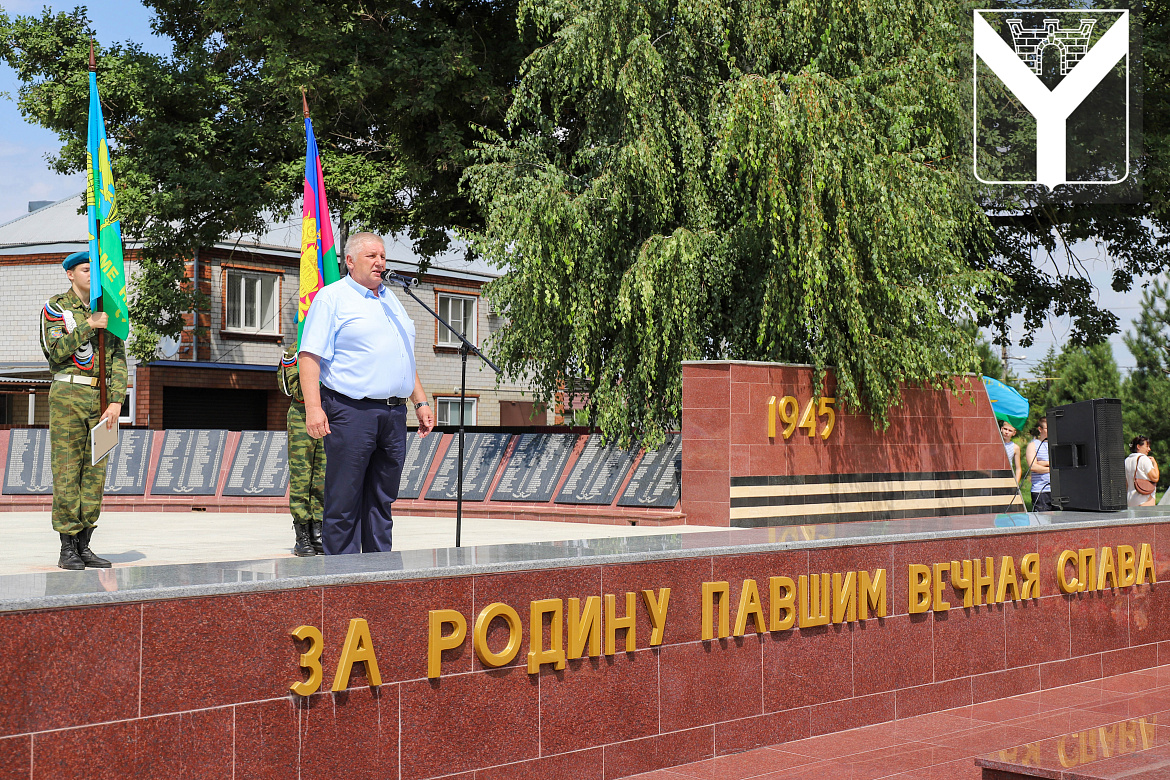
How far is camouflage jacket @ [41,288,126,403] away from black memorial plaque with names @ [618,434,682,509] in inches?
329

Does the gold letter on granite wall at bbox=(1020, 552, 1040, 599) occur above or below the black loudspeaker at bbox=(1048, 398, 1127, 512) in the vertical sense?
below

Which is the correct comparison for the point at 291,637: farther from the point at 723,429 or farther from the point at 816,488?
the point at 816,488

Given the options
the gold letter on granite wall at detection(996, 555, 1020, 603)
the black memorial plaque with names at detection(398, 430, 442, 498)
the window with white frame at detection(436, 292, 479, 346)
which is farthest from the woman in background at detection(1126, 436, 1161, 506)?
the window with white frame at detection(436, 292, 479, 346)

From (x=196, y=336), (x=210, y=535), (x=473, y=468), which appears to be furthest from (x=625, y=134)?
(x=196, y=336)

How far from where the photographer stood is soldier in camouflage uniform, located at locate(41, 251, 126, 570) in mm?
7457

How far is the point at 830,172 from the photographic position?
1467 centimetres

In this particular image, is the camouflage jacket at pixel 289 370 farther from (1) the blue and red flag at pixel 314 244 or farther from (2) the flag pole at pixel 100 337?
(2) the flag pole at pixel 100 337

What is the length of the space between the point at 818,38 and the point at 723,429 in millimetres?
5483

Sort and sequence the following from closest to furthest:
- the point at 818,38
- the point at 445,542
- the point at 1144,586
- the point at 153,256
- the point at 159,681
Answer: the point at 159,681
the point at 1144,586
the point at 445,542
the point at 818,38
the point at 153,256

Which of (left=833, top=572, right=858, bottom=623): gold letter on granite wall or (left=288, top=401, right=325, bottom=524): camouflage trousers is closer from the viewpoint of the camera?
(left=833, top=572, right=858, bottom=623): gold letter on granite wall

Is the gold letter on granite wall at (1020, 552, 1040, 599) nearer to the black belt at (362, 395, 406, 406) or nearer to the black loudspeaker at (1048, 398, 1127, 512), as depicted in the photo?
the black loudspeaker at (1048, 398, 1127, 512)

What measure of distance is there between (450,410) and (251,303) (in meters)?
8.25

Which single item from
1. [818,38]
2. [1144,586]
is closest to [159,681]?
[1144,586]

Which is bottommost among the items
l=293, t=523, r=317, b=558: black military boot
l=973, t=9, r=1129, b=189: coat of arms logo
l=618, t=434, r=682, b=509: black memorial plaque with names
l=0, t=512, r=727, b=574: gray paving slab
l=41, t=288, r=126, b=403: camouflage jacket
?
l=0, t=512, r=727, b=574: gray paving slab
